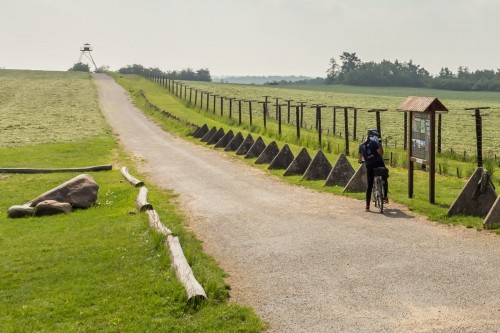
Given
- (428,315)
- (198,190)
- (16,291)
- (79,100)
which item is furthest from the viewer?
(79,100)

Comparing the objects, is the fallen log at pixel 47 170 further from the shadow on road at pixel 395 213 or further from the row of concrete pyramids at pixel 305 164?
the shadow on road at pixel 395 213

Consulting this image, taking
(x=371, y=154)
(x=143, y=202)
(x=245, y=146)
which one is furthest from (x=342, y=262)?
(x=245, y=146)

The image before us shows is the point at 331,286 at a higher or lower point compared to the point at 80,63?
lower

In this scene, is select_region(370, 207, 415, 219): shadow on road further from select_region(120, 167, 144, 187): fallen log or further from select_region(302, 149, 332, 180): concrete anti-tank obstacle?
select_region(120, 167, 144, 187): fallen log

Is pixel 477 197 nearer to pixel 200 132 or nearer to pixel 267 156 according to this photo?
pixel 267 156

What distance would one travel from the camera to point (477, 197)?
14773 mm

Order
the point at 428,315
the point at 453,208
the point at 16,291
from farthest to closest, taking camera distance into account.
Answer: the point at 453,208 → the point at 16,291 → the point at 428,315

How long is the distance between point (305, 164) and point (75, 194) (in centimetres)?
946

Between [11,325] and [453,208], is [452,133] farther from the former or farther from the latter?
[11,325]

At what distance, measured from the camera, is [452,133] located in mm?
47375

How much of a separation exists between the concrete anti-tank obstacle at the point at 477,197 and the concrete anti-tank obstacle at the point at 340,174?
222 inches

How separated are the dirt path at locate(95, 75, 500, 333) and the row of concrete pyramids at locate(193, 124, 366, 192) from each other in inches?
52.0

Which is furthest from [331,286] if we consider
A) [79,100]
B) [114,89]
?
[114,89]

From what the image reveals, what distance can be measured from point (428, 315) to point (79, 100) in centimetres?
7139
